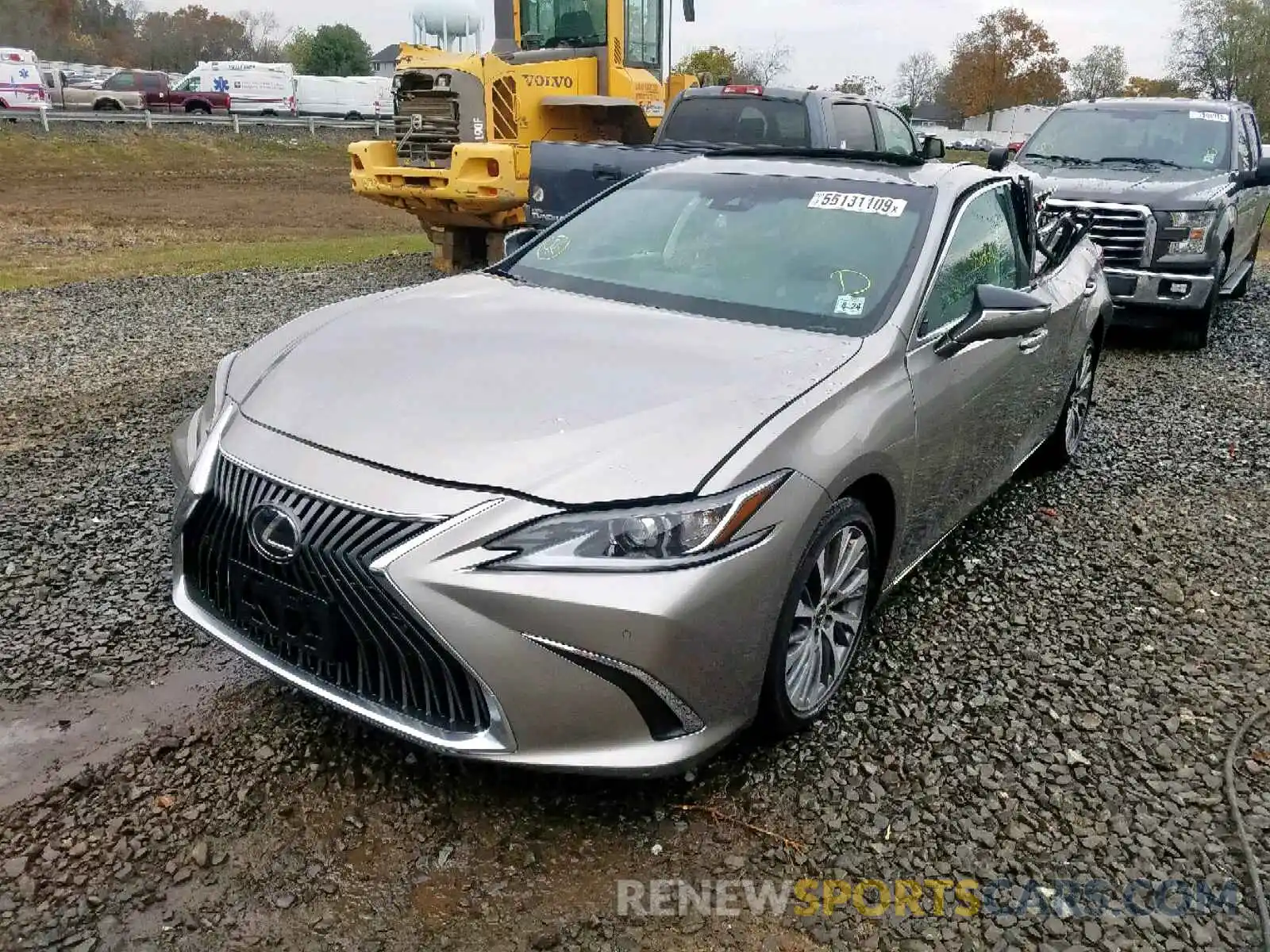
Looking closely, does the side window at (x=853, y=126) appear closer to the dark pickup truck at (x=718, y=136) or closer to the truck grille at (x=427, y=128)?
the dark pickup truck at (x=718, y=136)

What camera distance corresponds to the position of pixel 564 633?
236 cm

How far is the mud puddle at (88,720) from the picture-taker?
9.27 ft

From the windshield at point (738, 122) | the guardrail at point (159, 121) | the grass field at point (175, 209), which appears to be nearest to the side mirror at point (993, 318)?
the windshield at point (738, 122)

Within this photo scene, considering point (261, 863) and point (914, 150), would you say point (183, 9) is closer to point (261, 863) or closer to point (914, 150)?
point (914, 150)

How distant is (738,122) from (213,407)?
7763mm

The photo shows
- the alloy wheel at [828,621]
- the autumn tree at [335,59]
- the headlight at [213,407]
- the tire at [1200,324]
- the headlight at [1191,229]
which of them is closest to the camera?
the alloy wheel at [828,621]

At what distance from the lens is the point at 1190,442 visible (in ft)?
20.3

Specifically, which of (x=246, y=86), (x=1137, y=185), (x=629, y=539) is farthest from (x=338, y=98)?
(x=629, y=539)

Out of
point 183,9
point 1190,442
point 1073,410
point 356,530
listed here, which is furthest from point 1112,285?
point 183,9

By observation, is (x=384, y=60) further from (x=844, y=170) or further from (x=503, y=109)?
(x=844, y=170)

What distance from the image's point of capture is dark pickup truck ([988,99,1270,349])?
8.05 meters

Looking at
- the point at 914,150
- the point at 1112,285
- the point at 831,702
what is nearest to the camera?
the point at 831,702

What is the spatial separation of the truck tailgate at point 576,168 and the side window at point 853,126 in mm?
1709

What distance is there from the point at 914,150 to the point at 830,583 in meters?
9.27
